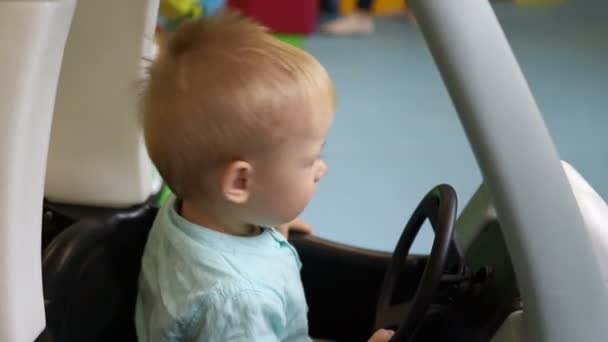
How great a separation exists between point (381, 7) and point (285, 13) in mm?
446

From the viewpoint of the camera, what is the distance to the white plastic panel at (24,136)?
54 centimetres

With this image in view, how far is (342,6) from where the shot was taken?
2.96 meters

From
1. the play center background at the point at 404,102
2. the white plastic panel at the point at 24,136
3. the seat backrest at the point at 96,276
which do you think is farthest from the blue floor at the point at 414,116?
the white plastic panel at the point at 24,136

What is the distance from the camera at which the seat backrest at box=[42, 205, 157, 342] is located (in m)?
0.82

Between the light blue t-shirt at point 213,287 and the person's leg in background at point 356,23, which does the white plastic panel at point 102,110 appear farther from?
the person's leg in background at point 356,23

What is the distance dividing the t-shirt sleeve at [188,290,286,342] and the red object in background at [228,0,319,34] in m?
2.05

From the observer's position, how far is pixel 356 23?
2840 millimetres

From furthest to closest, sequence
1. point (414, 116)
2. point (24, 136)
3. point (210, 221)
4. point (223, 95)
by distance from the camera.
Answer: point (414, 116), point (210, 221), point (223, 95), point (24, 136)

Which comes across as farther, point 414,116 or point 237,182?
point 414,116

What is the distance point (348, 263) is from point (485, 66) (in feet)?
1.80

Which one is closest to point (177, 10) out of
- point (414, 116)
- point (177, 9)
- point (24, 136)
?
point (177, 9)

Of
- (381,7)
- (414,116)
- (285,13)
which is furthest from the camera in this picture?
(381,7)

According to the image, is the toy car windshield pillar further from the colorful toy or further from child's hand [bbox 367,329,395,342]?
the colorful toy

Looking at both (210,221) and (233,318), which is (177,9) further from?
(233,318)
